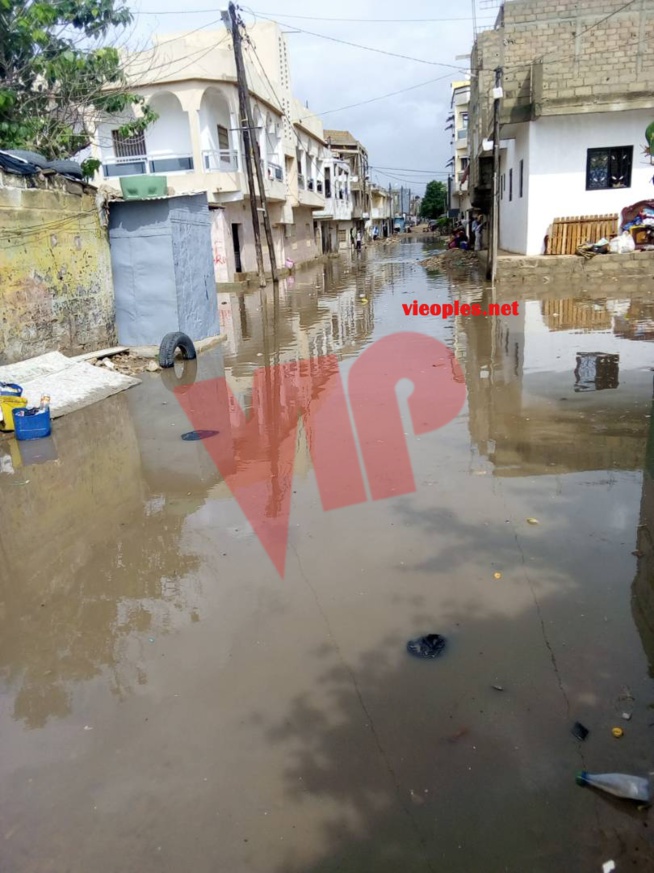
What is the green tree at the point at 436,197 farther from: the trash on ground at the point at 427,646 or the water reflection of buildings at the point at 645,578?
the trash on ground at the point at 427,646

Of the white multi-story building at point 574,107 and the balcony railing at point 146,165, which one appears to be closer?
the white multi-story building at point 574,107

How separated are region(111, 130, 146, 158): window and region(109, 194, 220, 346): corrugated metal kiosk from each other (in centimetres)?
1480

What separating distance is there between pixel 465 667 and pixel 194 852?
4.84 feet

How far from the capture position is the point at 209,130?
2422cm

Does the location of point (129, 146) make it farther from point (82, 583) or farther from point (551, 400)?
point (82, 583)

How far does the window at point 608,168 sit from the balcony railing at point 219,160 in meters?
12.1

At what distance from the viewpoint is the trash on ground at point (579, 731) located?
2728 millimetres

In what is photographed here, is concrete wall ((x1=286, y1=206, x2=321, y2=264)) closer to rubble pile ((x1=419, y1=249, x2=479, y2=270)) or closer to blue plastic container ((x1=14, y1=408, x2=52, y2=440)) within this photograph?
rubble pile ((x1=419, y1=249, x2=479, y2=270))

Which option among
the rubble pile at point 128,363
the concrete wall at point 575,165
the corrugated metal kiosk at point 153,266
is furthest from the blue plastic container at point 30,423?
the concrete wall at point 575,165

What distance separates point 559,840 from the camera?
7.56 feet

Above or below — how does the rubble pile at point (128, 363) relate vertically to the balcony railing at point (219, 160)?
below

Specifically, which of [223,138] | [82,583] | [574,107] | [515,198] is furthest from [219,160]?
[82,583]

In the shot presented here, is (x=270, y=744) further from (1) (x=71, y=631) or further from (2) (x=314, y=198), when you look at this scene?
(2) (x=314, y=198)

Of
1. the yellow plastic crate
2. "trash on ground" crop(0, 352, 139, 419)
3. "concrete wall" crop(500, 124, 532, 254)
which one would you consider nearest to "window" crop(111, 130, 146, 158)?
"concrete wall" crop(500, 124, 532, 254)
